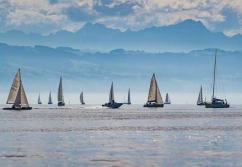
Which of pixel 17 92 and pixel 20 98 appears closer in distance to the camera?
pixel 17 92

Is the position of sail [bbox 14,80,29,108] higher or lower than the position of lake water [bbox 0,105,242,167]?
higher

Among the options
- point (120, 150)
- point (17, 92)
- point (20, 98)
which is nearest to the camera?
point (120, 150)

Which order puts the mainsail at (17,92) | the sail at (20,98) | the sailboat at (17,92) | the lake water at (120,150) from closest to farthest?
the lake water at (120,150) → the sail at (20,98) → the sailboat at (17,92) → the mainsail at (17,92)

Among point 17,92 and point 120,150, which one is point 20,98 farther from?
point 120,150

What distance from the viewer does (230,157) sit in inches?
2311

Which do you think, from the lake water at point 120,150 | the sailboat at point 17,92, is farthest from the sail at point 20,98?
the lake water at point 120,150

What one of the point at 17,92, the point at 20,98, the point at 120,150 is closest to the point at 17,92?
the point at 17,92

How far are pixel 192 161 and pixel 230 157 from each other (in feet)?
15.8

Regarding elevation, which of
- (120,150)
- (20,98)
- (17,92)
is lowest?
(120,150)

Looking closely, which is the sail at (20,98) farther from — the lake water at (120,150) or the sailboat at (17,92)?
the lake water at (120,150)

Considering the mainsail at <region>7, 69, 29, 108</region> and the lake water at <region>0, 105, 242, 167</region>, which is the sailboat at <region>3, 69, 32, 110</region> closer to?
the mainsail at <region>7, 69, 29, 108</region>

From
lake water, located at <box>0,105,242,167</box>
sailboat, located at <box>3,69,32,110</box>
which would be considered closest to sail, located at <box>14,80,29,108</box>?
sailboat, located at <box>3,69,32,110</box>

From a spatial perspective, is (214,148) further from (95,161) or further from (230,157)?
(95,161)

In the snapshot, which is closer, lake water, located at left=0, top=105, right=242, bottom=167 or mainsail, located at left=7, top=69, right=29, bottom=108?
lake water, located at left=0, top=105, right=242, bottom=167
